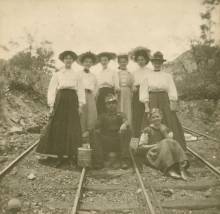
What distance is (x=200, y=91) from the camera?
927cm

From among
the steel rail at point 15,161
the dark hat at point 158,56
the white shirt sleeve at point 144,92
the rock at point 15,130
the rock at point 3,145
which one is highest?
the dark hat at point 158,56

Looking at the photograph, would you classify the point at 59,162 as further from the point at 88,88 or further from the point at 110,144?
the point at 88,88

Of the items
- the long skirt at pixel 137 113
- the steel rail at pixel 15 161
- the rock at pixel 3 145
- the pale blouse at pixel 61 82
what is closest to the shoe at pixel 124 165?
the long skirt at pixel 137 113

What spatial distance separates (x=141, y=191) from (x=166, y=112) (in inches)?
65.4

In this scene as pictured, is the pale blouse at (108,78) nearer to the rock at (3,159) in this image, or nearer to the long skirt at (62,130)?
the long skirt at (62,130)

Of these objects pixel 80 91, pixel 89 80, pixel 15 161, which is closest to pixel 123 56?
pixel 89 80

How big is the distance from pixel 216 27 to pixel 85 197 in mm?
2803

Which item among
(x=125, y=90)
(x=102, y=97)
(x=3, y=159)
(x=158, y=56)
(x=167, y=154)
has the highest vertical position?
(x=158, y=56)

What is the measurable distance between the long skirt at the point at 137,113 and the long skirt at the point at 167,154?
1.00 m

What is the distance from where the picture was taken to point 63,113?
17.7ft

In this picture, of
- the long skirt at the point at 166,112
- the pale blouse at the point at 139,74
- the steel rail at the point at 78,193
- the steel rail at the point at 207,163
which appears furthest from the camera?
the pale blouse at the point at 139,74

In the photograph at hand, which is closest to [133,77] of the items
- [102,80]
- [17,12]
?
[102,80]

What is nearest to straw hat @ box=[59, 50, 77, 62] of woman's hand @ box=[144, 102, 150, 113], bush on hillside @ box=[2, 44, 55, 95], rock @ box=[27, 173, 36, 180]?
bush on hillside @ box=[2, 44, 55, 95]

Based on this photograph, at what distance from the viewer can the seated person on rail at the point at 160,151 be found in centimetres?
481
